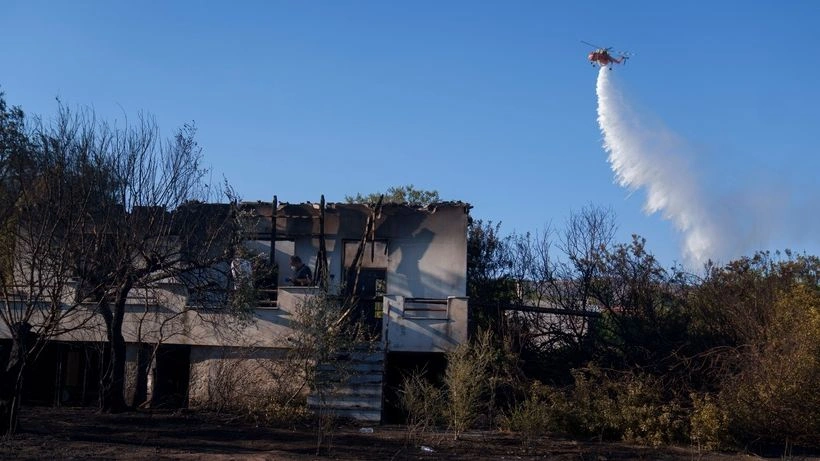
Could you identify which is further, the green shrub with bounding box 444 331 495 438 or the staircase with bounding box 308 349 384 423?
the staircase with bounding box 308 349 384 423

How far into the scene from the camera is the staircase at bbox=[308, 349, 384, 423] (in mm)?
17828

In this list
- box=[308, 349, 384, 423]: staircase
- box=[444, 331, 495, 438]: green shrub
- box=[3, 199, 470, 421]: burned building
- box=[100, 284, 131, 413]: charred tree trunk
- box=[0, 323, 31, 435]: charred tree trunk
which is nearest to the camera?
box=[0, 323, 31, 435]: charred tree trunk

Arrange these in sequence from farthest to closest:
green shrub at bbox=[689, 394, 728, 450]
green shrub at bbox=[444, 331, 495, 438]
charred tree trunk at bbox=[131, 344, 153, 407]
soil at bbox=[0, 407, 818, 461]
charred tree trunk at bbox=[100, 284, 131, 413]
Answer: charred tree trunk at bbox=[131, 344, 153, 407], charred tree trunk at bbox=[100, 284, 131, 413], green shrub at bbox=[689, 394, 728, 450], green shrub at bbox=[444, 331, 495, 438], soil at bbox=[0, 407, 818, 461]

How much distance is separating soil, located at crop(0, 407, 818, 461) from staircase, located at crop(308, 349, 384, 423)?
1.88 feet

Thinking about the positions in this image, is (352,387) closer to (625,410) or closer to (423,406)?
(423,406)

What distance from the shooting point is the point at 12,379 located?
14750mm

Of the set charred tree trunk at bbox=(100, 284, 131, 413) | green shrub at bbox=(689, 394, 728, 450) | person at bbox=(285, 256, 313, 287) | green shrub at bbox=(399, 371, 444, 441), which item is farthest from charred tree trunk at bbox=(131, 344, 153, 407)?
green shrub at bbox=(689, 394, 728, 450)

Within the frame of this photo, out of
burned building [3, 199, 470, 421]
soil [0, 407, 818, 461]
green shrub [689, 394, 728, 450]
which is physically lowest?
soil [0, 407, 818, 461]

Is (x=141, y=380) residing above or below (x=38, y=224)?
below

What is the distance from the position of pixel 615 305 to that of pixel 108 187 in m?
14.0

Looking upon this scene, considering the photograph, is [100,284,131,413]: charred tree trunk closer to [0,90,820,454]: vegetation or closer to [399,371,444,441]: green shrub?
[0,90,820,454]: vegetation

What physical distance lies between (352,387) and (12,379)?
7845mm

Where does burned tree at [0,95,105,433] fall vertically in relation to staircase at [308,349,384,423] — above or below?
above

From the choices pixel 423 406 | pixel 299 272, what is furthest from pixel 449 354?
pixel 299 272
